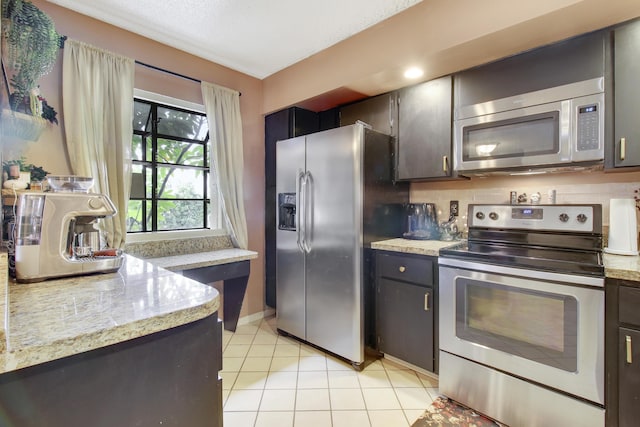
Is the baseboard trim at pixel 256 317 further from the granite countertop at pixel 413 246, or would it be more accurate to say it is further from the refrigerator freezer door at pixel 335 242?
the granite countertop at pixel 413 246

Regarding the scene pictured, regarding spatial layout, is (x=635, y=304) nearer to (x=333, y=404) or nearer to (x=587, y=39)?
(x=587, y=39)

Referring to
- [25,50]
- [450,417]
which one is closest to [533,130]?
[450,417]

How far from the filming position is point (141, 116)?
2.61m

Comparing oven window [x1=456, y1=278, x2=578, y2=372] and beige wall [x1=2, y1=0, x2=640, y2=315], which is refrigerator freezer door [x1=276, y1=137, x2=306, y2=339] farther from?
oven window [x1=456, y1=278, x2=578, y2=372]

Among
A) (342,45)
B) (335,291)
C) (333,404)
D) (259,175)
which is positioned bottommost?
(333,404)

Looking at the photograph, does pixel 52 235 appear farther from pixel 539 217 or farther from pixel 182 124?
pixel 539 217

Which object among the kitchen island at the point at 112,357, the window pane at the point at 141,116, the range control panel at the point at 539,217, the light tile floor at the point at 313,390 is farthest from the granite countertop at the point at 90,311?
the range control panel at the point at 539,217

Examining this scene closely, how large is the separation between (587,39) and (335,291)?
2.19m

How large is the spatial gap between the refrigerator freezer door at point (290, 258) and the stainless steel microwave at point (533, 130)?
1.27 meters

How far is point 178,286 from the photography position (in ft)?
3.41

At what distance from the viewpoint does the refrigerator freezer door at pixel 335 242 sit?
221cm

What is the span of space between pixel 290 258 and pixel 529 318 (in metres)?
1.76

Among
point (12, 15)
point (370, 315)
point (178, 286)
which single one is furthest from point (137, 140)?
point (370, 315)

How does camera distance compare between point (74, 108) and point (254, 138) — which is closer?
point (74, 108)
